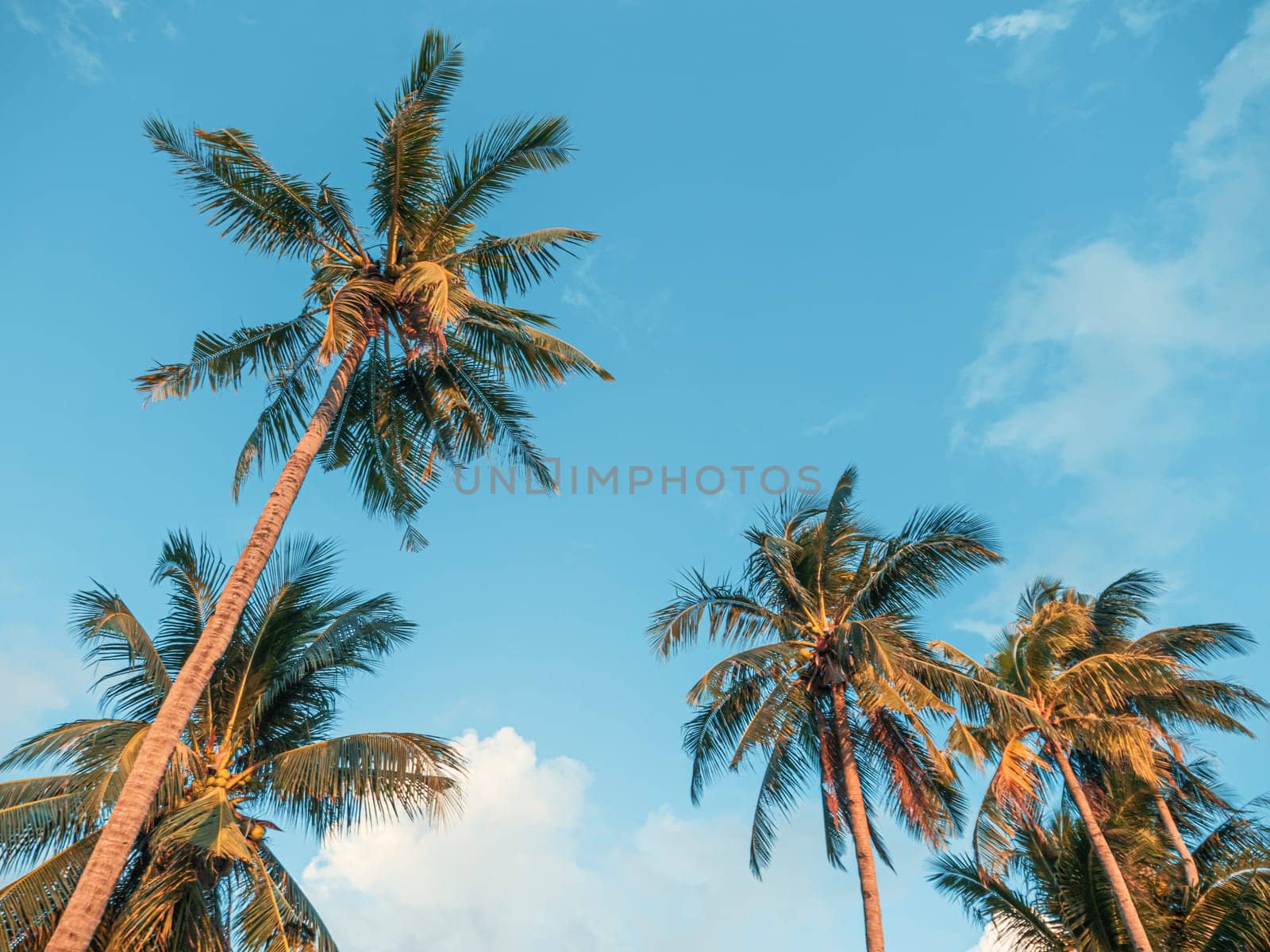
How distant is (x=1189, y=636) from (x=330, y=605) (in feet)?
60.3

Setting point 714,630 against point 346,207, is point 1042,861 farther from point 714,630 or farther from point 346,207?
point 346,207

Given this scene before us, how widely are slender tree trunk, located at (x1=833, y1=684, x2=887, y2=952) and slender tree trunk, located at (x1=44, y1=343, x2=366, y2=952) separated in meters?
9.78

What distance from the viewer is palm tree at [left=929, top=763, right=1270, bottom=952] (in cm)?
1491

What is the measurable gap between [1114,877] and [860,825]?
4520 mm

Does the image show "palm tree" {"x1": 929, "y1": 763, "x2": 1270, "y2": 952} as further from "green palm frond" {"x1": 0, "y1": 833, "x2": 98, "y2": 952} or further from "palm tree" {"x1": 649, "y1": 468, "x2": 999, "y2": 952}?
"green palm frond" {"x1": 0, "y1": 833, "x2": 98, "y2": 952}

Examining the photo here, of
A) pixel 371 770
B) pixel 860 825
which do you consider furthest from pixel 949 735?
pixel 371 770

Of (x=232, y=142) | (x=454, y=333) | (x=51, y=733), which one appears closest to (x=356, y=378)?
(x=454, y=333)

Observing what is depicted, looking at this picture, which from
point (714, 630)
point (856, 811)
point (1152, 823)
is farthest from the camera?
point (1152, 823)

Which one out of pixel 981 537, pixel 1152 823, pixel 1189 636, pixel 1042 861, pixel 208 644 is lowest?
pixel 208 644

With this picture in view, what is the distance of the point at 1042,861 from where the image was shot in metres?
17.2

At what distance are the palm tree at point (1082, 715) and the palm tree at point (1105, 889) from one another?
0.35 metres

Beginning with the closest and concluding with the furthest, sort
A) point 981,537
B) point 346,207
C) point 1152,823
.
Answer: point 346,207, point 981,537, point 1152,823

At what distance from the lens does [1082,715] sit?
17344mm

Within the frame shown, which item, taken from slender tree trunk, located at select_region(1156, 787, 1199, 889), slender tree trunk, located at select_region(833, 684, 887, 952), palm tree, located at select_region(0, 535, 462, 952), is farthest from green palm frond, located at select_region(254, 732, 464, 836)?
slender tree trunk, located at select_region(1156, 787, 1199, 889)
